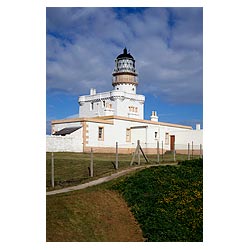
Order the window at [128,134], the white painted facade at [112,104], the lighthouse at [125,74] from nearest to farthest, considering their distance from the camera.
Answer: the window at [128,134], the white painted facade at [112,104], the lighthouse at [125,74]

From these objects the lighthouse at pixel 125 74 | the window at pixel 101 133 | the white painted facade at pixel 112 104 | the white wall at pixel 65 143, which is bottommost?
the white wall at pixel 65 143

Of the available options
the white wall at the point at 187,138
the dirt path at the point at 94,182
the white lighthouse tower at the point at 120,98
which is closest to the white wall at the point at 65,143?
the white lighthouse tower at the point at 120,98

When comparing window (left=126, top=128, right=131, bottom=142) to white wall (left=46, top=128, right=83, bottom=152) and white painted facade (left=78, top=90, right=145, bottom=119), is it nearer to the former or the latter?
white wall (left=46, top=128, right=83, bottom=152)

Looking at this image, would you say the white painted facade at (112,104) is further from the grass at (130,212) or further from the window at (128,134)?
the grass at (130,212)

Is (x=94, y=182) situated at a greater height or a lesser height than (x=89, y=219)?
greater

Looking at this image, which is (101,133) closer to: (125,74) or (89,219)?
(125,74)

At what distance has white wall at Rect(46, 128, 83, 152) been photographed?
1672 centimetres

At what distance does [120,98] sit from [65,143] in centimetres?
823


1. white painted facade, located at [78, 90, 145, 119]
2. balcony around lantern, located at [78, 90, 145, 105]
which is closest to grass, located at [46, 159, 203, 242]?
white painted facade, located at [78, 90, 145, 119]

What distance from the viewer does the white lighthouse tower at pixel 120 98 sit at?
24.5 metres

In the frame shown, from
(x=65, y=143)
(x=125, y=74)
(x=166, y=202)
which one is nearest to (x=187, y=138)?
(x=125, y=74)

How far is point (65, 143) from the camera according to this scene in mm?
17078
